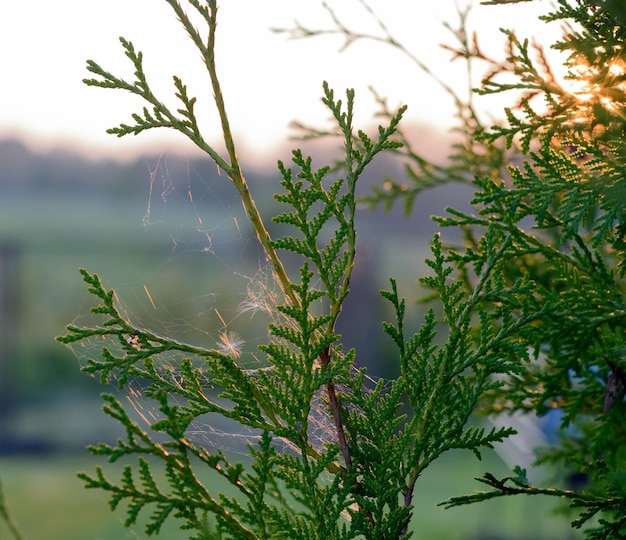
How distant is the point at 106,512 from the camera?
44.0 ft

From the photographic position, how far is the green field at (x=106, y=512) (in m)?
12.1

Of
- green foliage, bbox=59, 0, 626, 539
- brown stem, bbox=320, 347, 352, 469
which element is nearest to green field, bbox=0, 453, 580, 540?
green foliage, bbox=59, 0, 626, 539

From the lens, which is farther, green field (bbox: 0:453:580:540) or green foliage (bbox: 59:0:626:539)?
green field (bbox: 0:453:580:540)

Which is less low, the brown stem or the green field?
the green field

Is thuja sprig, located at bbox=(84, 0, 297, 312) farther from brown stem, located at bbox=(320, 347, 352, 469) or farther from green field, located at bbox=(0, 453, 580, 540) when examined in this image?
green field, located at bbox=(0, 453, 580, 540)

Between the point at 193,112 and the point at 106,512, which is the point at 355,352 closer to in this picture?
the point at 193,112

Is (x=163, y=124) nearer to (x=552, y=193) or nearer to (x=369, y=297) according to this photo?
(x=552, y=193)

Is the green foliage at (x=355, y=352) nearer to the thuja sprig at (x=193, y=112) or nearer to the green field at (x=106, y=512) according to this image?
the thuja sprig at (x=193, y=112)

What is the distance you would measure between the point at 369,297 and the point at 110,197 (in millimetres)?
20685

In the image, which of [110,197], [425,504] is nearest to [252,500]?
[425,504]

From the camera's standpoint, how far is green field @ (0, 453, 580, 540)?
12085 millimetres

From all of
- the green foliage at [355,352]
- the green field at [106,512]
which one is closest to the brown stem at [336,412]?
the green foliage at [355,352]

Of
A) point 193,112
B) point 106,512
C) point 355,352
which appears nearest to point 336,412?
point 355,352

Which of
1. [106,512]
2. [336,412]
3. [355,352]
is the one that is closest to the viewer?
[336,412]
